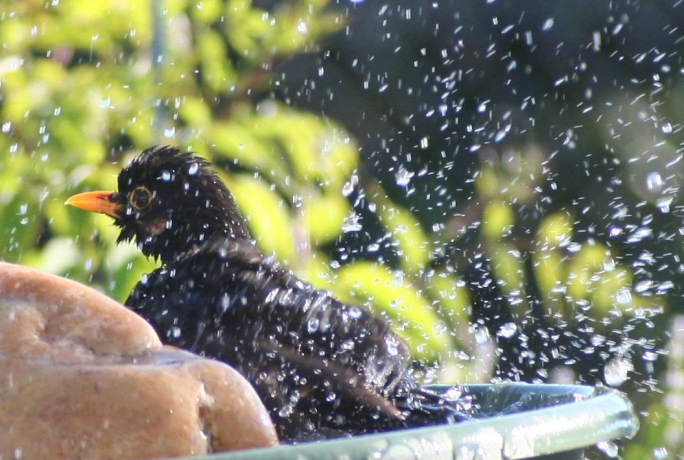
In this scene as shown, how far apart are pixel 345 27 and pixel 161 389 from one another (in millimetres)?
2217

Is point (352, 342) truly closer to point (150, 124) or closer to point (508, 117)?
point (150, 124)

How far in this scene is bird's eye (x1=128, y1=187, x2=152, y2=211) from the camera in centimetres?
291

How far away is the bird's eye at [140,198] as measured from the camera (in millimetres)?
2908

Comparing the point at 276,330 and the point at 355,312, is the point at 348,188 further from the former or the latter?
the point at 276,330

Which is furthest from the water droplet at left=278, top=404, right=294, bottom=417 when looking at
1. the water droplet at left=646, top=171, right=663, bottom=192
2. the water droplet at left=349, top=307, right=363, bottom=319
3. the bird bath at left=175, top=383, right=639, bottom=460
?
the water droplet at left=646, top=171, right=663, bottom=192

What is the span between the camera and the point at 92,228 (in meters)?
2.34

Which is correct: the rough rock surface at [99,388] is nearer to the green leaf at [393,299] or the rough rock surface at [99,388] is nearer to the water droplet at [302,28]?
the green leaf at [393,299]

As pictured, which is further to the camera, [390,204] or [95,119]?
[390,204]

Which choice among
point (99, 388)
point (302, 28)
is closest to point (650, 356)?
point (302, 28)

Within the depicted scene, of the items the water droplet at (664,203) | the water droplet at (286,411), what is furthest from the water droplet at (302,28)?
the water droplet at (286,411)

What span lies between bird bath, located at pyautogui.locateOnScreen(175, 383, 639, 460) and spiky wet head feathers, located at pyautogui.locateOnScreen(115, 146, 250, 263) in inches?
63.3

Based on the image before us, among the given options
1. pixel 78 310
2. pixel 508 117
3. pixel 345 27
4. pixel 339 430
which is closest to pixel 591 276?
pixel 508 117

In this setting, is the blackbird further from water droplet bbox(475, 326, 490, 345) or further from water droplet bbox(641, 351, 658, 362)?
water droplet bbox(641, 351, 658, 362)

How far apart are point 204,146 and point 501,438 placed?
155 cm
